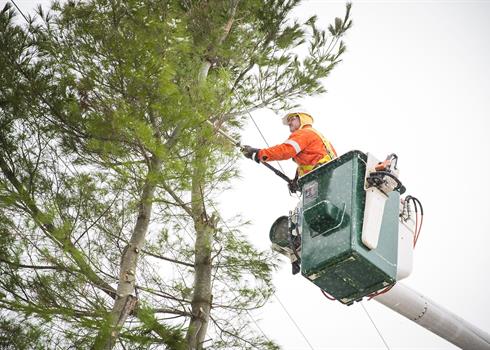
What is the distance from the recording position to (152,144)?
5.25 m

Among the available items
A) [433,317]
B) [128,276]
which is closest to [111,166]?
[128,276]

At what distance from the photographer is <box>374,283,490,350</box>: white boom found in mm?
5527

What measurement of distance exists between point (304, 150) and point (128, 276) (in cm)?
200

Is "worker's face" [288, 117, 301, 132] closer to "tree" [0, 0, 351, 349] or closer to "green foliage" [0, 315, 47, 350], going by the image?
"tree" [0, 0, 351, 349]

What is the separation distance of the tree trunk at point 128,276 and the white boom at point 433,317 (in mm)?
2148

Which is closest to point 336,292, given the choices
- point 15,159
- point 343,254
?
point 343,254

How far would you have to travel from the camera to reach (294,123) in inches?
250

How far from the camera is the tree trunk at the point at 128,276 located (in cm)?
472

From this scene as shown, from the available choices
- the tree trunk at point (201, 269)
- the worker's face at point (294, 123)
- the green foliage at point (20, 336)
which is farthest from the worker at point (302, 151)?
the green foliage at point (20, 336)

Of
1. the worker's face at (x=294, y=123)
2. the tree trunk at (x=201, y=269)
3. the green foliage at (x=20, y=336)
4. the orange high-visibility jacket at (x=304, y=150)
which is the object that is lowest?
the green foliage at (x=20, y=336)

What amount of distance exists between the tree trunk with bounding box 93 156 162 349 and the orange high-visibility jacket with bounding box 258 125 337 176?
1.08m

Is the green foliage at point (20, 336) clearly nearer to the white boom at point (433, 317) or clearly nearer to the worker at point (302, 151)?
the worker at point (302, 151)

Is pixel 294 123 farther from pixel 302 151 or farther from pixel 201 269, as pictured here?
pixel 201 269

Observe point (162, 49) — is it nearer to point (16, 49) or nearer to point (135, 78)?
point (135, 78)
